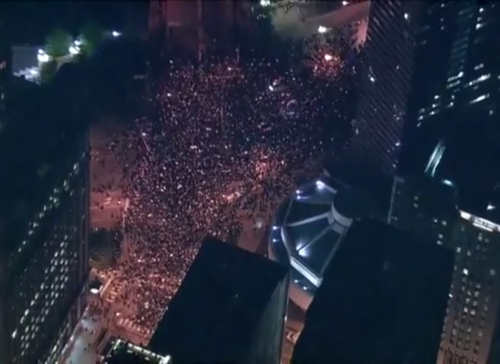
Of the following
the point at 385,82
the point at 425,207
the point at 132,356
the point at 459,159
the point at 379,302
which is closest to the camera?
the point at 132,356

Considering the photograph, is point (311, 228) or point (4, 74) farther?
point (311, 228)

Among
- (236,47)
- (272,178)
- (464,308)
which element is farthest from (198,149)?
(464,308)

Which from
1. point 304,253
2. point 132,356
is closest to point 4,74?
point 304,253

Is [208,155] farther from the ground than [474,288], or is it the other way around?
[208,155]

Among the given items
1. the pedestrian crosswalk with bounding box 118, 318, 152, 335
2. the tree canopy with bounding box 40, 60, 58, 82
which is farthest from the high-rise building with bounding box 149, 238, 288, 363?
the tree canopy with bounding box 40, 60, 58, 82

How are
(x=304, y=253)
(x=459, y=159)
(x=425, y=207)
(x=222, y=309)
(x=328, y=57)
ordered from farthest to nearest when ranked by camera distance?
(x=328, y=57) < (x=304, y=253) < (x=459, y=159) < (x=425, y=207) < (x=222, y=309)

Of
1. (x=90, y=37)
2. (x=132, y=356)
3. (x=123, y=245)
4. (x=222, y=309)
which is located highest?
(x=90, y=37)

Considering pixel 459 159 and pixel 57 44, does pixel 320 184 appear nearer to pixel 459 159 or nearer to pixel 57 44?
pixel 459 159
